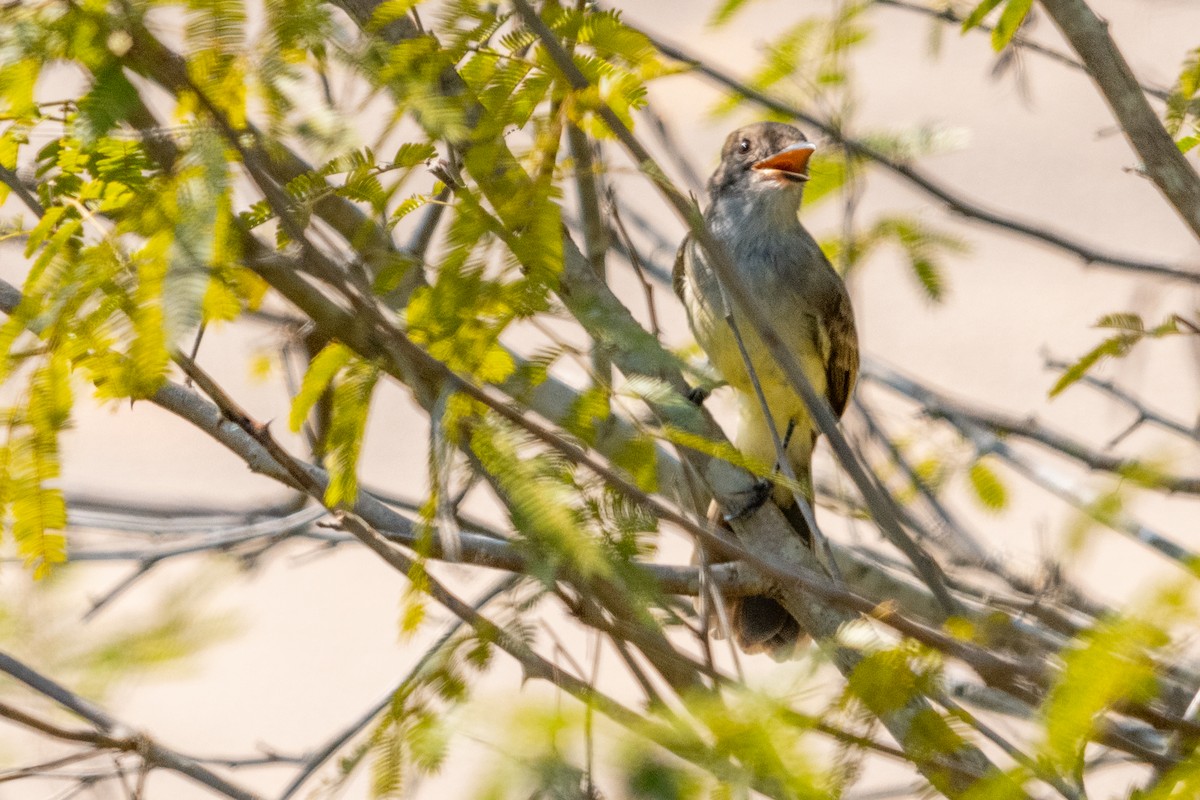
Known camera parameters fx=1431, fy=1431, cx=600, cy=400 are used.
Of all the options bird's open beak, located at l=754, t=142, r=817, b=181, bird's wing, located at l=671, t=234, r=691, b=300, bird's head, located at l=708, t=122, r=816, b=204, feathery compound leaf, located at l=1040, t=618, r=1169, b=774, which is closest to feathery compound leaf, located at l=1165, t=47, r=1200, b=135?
bird's head, located at l=708, t=122, r=816, b=204

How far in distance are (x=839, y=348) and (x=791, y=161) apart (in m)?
0.77

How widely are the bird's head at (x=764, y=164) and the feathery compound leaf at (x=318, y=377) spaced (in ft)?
7.29

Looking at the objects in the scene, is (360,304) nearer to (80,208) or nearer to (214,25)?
(214,25)

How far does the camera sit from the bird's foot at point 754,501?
11.7 feet

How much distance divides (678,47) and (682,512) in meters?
1.46

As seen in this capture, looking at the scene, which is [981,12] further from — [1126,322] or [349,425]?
[349,425]

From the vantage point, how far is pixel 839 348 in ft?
17.5

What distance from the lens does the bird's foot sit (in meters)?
3.56

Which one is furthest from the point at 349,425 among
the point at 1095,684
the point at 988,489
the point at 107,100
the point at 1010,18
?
the point at 988,489

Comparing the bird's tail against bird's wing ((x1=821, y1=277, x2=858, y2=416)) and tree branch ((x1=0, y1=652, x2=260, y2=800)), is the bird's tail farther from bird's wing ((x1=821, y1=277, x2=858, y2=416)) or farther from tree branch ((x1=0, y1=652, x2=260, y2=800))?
tree branch ((x1=0, y1=652, x2=260, y2=800))

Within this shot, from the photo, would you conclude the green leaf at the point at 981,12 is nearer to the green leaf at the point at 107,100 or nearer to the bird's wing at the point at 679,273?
the green leaf at the point at 107,100

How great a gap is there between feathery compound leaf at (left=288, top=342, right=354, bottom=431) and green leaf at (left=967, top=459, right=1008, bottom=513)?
8.04 ft

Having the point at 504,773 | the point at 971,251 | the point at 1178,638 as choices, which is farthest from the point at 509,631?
the point at 971,251

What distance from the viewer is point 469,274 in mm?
2416
